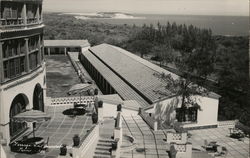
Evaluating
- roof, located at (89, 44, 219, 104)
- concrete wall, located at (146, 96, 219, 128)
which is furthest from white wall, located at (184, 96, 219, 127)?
roof, located at (89, 44, 219, 104)

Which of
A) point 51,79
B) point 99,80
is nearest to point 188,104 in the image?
point 99,80

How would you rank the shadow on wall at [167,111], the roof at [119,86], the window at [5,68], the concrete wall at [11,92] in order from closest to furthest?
the concrete wall at [11,92] < the window at [5,68] < the shadow on wall at [167,111] < the roof at [119,86]

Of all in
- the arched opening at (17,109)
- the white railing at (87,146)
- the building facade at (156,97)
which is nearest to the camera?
the white railing at (87,146)

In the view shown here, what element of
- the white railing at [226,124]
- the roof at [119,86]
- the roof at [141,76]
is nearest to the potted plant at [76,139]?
the roof at [141,76]

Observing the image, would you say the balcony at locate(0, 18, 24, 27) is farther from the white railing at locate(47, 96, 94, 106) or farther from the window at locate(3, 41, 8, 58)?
the white railing at locate(47, 96, 94, 106)

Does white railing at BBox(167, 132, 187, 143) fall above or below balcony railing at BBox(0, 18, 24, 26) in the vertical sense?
below

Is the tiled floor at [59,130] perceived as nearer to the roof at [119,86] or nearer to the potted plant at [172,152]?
the potted plant at [172,152]
